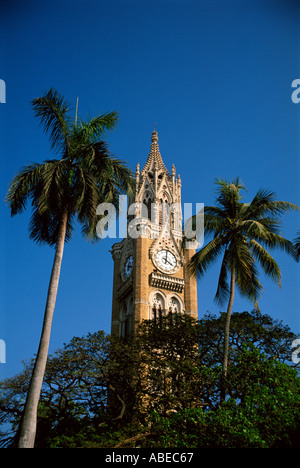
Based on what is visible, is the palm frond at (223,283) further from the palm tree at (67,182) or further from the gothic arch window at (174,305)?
the gothic arch window at (174,305)

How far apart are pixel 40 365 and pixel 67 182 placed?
6495 mm

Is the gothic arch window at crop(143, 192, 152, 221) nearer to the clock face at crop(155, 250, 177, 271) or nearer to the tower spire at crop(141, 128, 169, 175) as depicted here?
the tower spire at crop(141, 128, 169, 175)

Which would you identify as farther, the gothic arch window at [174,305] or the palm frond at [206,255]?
the gothic arch window at [174,305]

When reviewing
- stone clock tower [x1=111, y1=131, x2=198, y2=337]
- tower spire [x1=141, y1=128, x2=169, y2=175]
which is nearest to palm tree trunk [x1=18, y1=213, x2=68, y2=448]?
stone clock tower [x1=111, y1=131, x2=198, y2=337]

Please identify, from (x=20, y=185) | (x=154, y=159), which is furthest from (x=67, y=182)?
(x=154, y=159)

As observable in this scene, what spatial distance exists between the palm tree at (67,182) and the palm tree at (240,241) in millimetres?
5189

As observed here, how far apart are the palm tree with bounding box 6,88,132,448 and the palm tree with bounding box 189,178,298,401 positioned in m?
5.19

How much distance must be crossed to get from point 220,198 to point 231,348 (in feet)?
29.7

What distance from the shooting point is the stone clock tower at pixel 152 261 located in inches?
1924

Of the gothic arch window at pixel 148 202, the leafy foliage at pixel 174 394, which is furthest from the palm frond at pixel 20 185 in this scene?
the gothic arch window at pixel 148 202

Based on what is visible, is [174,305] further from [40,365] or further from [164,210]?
[40,365]

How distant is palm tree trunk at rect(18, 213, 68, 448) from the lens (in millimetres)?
14195
